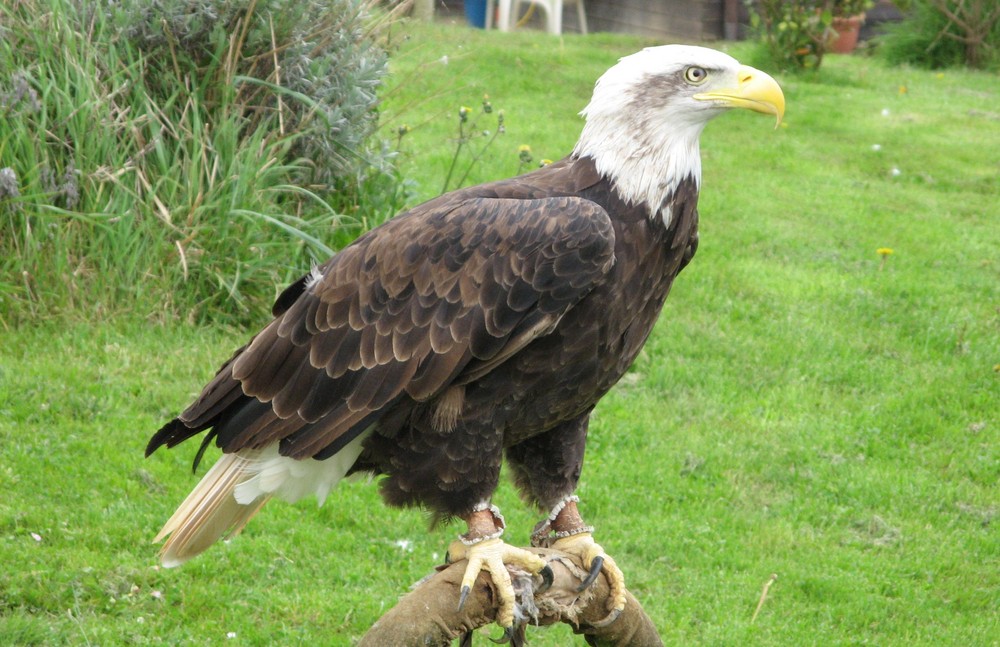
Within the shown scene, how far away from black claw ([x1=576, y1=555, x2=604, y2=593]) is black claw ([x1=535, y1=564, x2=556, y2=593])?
9cm

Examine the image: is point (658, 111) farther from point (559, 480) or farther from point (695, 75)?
point (559, 480)

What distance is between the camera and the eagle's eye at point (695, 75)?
3.07 metres


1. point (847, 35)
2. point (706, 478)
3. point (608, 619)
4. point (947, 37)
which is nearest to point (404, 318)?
point (608, 619)

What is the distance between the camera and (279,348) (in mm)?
3273

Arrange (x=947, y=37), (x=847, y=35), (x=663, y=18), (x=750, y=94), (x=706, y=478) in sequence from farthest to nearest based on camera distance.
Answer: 1. (x=663, y=18)
2. (x=847, y=35)
3. (x=947, y=37)
4. (x=706, y=478)
5. (x=750, y=94)

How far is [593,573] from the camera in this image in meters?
3.17

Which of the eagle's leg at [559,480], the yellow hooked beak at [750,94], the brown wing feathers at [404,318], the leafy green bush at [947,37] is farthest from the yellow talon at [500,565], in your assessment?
the leafy green bush at [947,37]

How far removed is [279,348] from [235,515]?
1.68ft

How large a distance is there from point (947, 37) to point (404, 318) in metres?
12.5

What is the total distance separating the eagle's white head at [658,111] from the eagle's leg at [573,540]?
95 centimetres

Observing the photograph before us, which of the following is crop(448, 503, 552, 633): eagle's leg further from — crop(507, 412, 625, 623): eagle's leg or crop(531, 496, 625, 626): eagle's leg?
crop(507, 412, 625, 623): eagle's leg

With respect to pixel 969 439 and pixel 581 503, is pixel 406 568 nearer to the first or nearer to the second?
pixel 581 503

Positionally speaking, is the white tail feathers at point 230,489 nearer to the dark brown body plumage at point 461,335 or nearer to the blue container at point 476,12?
the dark brown body plumage at point 461,335

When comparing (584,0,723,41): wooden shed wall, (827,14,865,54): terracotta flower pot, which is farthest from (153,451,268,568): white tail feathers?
(584,0,723,41): wooden shed wall
